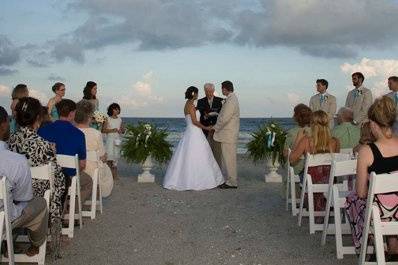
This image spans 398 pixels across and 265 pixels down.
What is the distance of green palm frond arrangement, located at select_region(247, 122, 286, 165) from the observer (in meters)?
13.1

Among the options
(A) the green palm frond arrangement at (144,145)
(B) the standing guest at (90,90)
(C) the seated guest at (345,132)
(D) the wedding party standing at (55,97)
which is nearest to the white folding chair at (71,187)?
(C) the seated guest at (345,132)

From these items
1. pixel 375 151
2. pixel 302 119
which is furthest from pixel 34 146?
pixel 302 119

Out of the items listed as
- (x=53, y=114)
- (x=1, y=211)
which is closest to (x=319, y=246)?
(x=1, y=211)

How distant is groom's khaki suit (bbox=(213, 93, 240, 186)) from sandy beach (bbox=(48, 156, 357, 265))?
874 millimetres

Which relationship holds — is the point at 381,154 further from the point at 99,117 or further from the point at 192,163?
the point at 99,117

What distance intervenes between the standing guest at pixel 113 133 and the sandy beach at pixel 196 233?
6.99 ft

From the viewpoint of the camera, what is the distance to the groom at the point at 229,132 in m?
12.2

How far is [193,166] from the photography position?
40.1ft

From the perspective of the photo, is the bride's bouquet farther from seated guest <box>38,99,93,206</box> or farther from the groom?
seated guest <box>38,99,93,206</box>

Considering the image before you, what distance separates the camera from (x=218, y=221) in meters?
8.47

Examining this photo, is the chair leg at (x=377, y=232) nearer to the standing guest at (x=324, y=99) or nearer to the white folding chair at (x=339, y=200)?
the white folding chair at (x=339, y=200)

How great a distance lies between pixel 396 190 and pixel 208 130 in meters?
8.68

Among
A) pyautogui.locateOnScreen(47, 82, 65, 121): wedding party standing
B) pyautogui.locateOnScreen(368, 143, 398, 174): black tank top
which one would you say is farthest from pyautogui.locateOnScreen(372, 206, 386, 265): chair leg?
pyautogui.locateOnScreen(47, 82, 65, 121): wedding party standing

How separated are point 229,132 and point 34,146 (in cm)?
646
